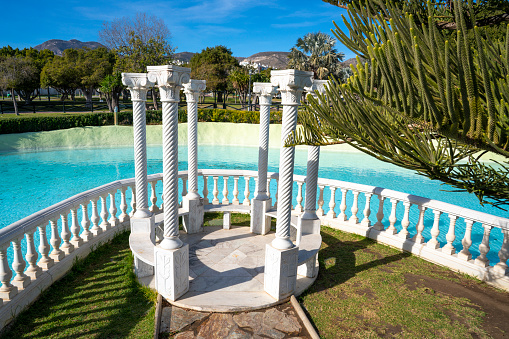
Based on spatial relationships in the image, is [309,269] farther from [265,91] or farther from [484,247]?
[265,91]

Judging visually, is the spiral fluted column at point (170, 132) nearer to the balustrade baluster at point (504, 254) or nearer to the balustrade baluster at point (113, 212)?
the balustrade baluster at point (113, 212)

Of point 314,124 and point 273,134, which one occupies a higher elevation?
point 314,124

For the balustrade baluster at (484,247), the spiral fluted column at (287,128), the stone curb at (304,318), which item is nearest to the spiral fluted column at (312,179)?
the spiral fluted column at (287,128)

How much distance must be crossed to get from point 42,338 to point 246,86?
159 ft

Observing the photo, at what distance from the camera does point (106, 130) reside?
23.3 metres

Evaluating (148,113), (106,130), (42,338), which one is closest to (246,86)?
(148,113)

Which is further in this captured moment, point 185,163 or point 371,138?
point 185,163

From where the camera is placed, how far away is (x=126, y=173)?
635 inches

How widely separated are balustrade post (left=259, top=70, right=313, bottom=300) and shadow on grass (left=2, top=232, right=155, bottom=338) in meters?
1.82

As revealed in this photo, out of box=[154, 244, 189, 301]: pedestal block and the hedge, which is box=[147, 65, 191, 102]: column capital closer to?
box=[154, 244, 189, 301]: pedestal block

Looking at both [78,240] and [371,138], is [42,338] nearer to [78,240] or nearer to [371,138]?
[78,240]

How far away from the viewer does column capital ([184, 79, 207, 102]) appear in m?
6.95

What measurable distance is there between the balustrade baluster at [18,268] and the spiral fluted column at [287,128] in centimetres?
353

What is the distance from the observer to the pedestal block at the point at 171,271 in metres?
4.74
